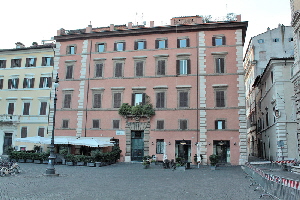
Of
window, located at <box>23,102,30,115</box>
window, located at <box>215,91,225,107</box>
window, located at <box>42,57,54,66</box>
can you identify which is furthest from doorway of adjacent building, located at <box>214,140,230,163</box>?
window, located at <box>23,102,30,115</box>

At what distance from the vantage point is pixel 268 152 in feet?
114

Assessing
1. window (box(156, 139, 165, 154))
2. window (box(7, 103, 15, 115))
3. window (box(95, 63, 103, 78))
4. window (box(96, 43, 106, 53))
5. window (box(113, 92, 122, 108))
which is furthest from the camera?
window (box(7, 103, 15, 115))

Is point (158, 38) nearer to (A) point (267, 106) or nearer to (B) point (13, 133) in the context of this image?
(A) point (267, 106)

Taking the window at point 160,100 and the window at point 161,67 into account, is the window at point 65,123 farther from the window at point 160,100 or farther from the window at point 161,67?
the window at point 161,67

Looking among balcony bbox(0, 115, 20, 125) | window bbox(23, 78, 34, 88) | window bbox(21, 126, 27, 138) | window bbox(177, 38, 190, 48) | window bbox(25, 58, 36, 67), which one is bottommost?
window bbox(21, 126, 27, 138)

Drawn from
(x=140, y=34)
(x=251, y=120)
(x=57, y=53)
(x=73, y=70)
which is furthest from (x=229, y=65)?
(x=251, y=120)

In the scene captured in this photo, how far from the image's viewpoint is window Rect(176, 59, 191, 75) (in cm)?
3064

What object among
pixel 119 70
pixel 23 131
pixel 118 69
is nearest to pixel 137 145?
pixel 119 70

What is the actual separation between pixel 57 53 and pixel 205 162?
19.8 m

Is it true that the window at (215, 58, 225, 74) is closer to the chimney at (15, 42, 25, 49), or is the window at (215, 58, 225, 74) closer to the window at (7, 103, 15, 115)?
the window at (7, 103, 15, 115)

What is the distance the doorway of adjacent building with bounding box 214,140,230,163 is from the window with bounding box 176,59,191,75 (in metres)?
7.40

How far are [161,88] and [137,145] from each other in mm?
6167

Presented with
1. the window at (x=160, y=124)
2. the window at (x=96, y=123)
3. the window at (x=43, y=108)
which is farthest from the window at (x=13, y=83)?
the window at (x=160, y=124)

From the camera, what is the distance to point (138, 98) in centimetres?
3127
